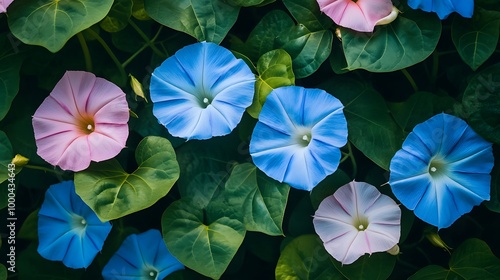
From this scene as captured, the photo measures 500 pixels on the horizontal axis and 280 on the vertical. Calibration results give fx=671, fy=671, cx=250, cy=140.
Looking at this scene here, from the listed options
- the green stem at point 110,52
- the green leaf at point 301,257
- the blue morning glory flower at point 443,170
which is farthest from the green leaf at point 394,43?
the green stem at point 110,52

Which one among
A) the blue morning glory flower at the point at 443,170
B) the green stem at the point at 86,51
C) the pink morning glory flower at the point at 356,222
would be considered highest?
the blue morning glory flower at the point at 443,170

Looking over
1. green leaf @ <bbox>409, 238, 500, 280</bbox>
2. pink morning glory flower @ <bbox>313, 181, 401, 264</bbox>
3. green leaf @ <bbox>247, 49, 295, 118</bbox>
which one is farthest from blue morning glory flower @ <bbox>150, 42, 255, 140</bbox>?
green leaf @ <bbox>409, 238, 500, 280</bbox>

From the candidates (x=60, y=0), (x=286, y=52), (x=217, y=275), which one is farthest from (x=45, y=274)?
(x=286, y=52)

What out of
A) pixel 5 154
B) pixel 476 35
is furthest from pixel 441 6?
pixel 5 154

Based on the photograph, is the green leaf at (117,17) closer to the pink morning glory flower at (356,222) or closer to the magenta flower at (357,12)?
the magenta flower at (357,12)

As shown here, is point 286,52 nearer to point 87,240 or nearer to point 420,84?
point 420,84

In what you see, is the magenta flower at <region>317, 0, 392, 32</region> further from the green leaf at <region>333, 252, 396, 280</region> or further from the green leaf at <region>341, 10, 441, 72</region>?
the green leaf at <region>333, 252, 396, 280</region>

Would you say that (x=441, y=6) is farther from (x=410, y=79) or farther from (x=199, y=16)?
(x=199, y=16)
